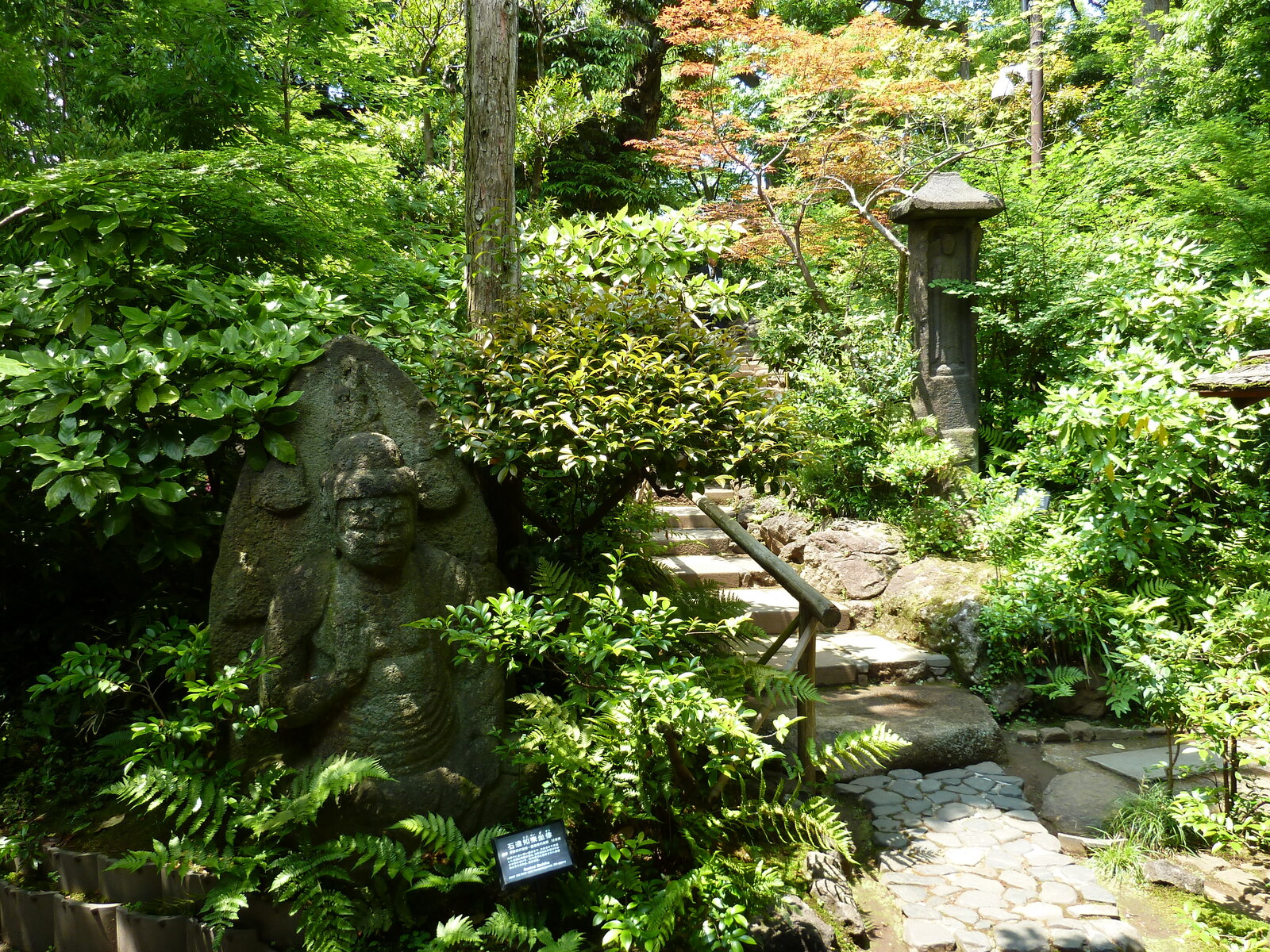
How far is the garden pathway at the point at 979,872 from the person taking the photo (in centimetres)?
291

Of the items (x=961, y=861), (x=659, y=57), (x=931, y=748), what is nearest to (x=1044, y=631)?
(x=931, y=748)

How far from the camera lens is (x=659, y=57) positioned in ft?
44.1

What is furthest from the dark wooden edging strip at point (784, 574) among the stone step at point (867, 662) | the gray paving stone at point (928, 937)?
the gray paving stone at point (928, 937)

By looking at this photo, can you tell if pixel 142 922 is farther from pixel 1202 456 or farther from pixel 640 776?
pixel 1202 456

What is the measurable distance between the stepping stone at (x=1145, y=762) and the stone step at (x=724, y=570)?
239cm

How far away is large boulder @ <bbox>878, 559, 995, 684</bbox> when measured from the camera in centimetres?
516

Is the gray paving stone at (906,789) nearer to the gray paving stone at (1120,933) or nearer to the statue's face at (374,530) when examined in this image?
the gray paving stone at (1120,933)

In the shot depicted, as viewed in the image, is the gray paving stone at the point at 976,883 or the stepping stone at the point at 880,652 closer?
the gray paving stone at the point at 976,883

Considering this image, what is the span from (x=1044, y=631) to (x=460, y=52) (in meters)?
8.74

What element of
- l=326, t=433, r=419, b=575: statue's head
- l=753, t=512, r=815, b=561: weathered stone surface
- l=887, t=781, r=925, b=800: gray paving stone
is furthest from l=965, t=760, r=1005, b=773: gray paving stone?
l=326, t=433, r=419, b=575: statue's head

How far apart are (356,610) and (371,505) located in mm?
417

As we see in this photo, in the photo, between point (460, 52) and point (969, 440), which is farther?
point (460, 52)

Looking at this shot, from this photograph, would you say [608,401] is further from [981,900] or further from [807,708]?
[981,900]

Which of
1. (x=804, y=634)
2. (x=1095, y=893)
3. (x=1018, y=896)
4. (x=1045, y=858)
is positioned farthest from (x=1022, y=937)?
(x=804, y=634)
